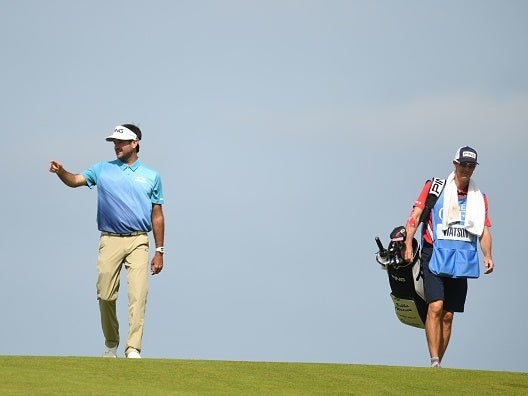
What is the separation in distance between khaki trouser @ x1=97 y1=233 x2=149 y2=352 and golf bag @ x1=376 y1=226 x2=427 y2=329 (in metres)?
3.18

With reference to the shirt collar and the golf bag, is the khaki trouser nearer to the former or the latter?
the shirt collar

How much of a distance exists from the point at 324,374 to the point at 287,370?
461 mm

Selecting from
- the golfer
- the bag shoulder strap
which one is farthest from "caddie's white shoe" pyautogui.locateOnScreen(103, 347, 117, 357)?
the bag shoulder strap

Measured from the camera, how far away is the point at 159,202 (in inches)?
643

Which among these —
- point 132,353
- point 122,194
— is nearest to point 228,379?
point 132,353

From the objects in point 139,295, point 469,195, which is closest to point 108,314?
point 139,295

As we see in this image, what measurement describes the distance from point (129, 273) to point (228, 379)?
2.94 meters

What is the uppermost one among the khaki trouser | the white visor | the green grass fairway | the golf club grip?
the white visor

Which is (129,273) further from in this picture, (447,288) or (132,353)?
(447,288)

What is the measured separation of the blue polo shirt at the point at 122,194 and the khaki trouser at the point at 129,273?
159 mm

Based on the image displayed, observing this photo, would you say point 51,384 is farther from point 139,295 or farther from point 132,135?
point 132,135

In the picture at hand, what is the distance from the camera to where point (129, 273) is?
53.2ft

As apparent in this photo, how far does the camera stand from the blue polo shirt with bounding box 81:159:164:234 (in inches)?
634

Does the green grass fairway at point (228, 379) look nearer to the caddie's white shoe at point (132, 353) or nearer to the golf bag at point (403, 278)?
the caddie's white shoe at point (132, 353)
